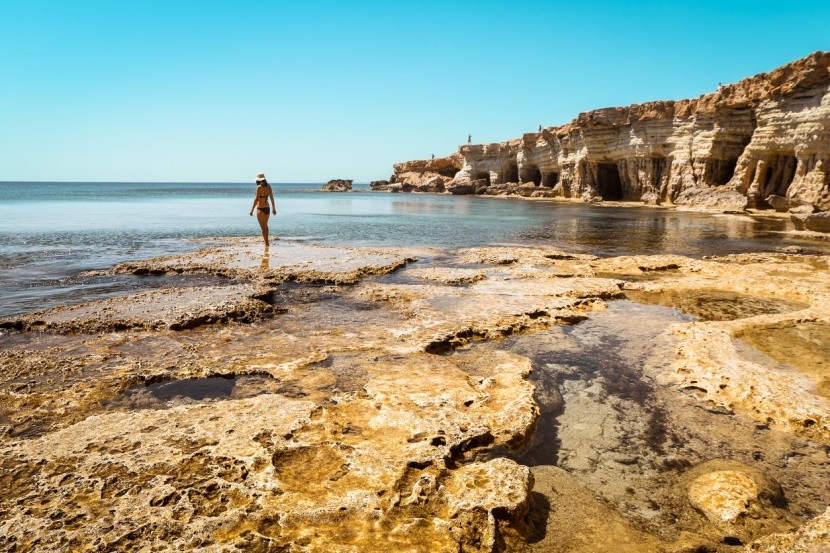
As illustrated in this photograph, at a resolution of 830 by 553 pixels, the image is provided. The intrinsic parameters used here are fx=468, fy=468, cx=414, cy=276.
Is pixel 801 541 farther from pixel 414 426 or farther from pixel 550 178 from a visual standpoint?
pixel 550 178

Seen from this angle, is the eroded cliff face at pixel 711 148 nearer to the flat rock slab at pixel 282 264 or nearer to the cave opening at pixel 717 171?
the cave opening at pixel 717 171

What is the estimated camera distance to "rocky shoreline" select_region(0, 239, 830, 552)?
2797mm

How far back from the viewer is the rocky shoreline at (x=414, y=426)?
2.80 meters

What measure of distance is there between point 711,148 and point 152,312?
1443 inches

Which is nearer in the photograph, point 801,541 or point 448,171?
point 801,541

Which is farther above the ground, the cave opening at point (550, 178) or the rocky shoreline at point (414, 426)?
the cave opening at point (550, 178)

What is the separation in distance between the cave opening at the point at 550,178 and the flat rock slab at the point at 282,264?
45740mm

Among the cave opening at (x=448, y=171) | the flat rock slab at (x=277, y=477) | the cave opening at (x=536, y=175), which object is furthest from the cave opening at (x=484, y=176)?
the flat rock slab at (x=277, y=477)

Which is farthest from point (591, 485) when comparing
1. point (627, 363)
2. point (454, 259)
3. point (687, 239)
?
point (687, 239)

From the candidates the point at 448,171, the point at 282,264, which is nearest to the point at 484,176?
the point at 448,171

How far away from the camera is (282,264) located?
1153 centimetres

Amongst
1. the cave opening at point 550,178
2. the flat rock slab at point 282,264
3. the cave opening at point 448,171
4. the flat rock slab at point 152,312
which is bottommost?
the flat rock slab at point 152,312

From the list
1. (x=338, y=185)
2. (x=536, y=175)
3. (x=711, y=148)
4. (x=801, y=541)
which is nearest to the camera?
(x=801, y=541)

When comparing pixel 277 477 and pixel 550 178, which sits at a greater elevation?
pixel 550 178
